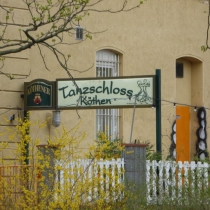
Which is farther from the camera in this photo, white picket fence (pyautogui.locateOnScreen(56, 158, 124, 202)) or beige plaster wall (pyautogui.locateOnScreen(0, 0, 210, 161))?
beige plaster wall (pyautogui.locateOnScreen(0, 0, 210, 161))

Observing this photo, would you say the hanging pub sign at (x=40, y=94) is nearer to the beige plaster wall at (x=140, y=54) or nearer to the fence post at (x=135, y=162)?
the beige plaster wall at (x=140, y=54)

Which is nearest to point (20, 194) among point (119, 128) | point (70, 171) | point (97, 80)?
point (70, 171)

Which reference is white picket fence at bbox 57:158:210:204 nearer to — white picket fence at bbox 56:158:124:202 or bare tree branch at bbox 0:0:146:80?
white picket fence at bbox 56:158:124:202

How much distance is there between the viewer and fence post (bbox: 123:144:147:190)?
1514cm

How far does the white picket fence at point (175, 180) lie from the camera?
14.3 m

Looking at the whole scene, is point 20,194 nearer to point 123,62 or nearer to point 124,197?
point 124,197

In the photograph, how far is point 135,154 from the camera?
600 inches

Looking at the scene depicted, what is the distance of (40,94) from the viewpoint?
16.4 m

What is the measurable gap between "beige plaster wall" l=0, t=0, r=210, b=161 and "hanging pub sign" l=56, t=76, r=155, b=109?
36.8 inches

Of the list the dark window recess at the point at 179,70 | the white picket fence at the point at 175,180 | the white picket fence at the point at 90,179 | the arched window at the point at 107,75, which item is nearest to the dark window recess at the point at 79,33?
the arched window at the point at 107,75

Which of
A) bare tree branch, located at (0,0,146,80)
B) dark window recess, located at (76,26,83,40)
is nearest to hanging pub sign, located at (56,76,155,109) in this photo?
bare tree branch, located at (0,0,146,80)

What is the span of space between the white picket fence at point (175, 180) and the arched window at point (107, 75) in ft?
10.9

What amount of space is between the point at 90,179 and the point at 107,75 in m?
6.13

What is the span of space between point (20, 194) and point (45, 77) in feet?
16.8
